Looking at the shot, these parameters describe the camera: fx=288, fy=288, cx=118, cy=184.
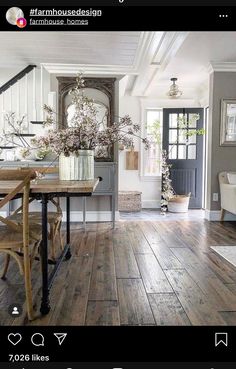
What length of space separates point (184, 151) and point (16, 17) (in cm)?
476

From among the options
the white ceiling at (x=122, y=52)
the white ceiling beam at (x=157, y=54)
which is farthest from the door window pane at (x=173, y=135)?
the white ceiling at (x=122, y=52)

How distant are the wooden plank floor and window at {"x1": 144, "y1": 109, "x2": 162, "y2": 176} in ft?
8.20

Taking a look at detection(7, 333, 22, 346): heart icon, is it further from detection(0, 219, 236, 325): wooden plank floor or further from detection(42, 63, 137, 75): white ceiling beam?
detection(42, 63, 137, 75): white ceiling beam

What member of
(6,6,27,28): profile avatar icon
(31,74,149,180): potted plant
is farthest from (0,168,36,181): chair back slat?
(6,6,27,28): profile avatar icon

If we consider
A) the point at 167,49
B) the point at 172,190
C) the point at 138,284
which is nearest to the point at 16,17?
the point at 138,284

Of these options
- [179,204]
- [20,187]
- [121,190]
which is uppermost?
[20,187]

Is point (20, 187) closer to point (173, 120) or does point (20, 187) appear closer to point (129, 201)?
point (129, 201)

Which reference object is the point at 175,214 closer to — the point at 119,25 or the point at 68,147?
the point at 68,147

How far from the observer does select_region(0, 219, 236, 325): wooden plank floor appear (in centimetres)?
144

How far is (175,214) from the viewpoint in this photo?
15.2ft

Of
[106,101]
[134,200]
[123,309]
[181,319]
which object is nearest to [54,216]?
[123,309]

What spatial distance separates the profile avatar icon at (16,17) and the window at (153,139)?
4832 millimetres

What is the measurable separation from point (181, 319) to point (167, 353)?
97 cm

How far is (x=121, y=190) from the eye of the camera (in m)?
5.40
